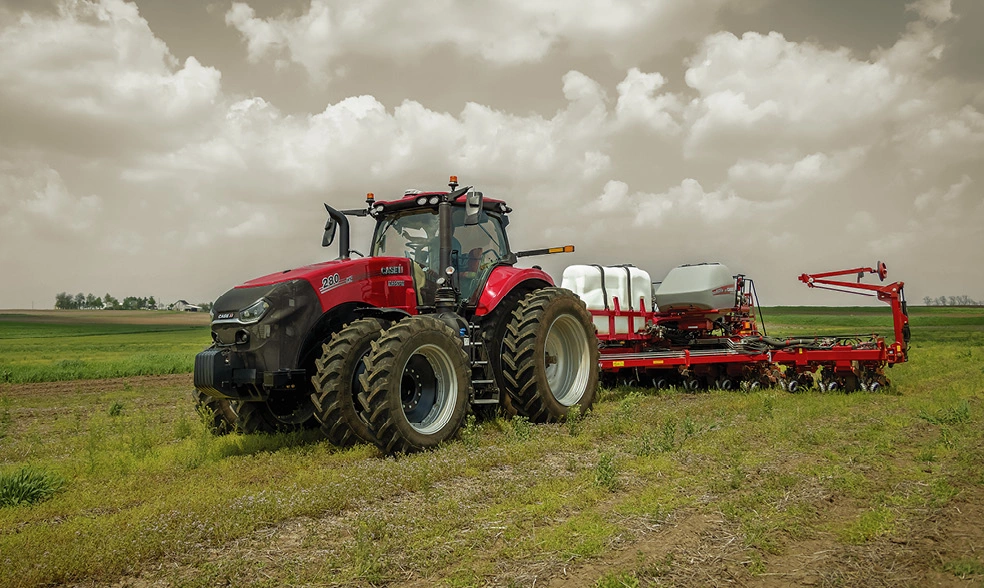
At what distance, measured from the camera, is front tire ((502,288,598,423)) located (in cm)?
858

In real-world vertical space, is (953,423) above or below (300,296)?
below

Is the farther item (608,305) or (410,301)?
(608,305)

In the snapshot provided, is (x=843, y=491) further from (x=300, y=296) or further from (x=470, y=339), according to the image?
(x=300, y=296)

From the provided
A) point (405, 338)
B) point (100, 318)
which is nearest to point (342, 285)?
point (405, 338)

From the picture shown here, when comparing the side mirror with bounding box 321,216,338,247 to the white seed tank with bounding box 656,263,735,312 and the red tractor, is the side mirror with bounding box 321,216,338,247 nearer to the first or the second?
the red tractor

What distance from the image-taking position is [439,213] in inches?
337

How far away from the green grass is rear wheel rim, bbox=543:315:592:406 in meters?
16.3

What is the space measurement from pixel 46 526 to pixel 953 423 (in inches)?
354

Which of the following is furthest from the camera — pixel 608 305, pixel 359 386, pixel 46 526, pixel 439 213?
pixel 608 305

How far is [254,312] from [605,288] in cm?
775

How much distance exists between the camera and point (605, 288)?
43.6 feet

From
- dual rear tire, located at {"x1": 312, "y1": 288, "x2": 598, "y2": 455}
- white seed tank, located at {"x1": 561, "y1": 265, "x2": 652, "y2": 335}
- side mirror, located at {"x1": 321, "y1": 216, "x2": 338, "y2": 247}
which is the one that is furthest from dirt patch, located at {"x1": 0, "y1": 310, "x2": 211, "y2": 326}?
dual rear tire, located at {"x1": 312, "y1": 288, "x2": 598, "y2": 455}

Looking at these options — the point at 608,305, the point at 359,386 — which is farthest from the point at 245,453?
the point at 608,305

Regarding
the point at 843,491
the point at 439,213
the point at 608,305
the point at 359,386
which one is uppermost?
the point at 439,213
